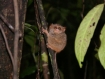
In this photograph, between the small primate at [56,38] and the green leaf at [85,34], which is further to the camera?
the small primate at [56,38]

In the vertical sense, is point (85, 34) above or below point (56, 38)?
above

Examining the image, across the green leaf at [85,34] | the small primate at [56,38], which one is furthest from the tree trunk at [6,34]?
the small primate at [56,38]

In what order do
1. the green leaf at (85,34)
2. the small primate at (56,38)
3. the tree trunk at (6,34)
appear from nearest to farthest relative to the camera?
the green leaf at (85,34), the tree trunk at (6,34), the small primate at (56,38)

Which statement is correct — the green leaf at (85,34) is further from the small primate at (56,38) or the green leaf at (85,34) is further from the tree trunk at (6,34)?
the small primate at (56,38)

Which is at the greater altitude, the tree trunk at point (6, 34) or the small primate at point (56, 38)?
the tree trunk at point (6, 34)

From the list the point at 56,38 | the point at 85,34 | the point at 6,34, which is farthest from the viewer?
the point at 56,38

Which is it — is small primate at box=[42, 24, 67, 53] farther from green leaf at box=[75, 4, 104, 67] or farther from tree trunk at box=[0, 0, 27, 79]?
green leaf at box=[75, 4, 104, 67]

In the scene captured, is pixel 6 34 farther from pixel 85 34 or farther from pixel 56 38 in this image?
pixel 56 38

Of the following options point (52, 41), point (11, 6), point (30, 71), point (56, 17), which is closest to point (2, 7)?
point (11, 6)

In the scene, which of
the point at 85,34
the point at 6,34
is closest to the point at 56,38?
the point at 6,34
